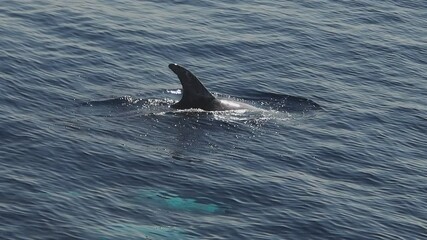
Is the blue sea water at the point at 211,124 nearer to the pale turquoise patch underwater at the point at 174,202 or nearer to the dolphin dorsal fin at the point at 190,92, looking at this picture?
the pale turquoise patch underwater at the point at 174,202

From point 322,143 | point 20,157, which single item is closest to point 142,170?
point 20,157

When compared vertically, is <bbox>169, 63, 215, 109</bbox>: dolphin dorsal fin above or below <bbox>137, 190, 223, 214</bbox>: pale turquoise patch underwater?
above

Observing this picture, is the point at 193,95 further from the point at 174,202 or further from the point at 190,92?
the point at 174,202

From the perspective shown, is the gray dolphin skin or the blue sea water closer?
the blue sea water

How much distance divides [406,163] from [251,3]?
3102 cm

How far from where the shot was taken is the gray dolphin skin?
5869 cm

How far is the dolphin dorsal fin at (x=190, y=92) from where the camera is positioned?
5869 cm

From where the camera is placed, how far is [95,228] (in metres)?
44.7

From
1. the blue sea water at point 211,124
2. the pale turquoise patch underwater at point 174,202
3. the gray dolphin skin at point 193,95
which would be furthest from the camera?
the gray dolphin skin at point 193,95

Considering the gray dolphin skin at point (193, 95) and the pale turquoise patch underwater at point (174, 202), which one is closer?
the pale turquoise patch underwater at point (174, 202)

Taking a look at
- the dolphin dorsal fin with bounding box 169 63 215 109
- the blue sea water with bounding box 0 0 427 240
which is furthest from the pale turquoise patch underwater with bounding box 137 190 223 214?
the dolphin dorsal fin with bounding box 169 63 215 109

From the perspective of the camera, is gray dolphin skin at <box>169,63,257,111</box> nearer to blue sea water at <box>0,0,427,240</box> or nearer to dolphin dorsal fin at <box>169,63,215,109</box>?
dolphin dorsal fin at <box>169,63,215,109</box>

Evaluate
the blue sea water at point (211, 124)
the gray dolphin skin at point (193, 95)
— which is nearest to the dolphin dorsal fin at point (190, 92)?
the gray dolphin skin at point (193, 95)

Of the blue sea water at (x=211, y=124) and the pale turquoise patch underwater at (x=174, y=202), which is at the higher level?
the blue sea water at (x=211, y=124)
